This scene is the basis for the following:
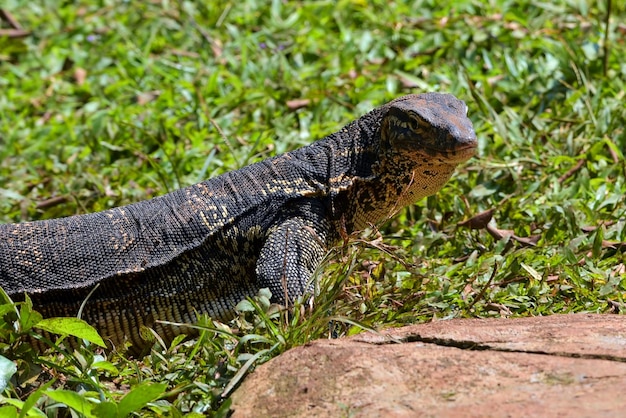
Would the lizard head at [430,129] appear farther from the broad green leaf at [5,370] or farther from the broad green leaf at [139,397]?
the broad green leaf at [5,370]

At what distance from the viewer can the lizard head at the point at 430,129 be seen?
16.9ft

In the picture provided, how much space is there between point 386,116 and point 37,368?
8.00 feet

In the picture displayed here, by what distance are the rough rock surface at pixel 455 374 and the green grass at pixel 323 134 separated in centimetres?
30

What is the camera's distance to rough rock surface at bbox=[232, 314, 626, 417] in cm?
341

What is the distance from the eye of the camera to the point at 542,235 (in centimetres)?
604

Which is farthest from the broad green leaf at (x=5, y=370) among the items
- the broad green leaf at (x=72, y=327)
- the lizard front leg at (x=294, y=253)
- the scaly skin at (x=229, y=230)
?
the lizard front leg at (x=294, y=253)

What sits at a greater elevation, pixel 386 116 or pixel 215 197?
pixel 386 116

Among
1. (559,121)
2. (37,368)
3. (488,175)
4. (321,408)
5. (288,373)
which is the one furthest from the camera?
(559,121)

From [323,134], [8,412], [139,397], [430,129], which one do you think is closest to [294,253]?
[430,129]

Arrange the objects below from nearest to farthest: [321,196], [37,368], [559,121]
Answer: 1. [37,368]
2. [321,196]
3. [559,121]

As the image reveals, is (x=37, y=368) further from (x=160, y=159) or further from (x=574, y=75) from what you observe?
(x=574, y=75)

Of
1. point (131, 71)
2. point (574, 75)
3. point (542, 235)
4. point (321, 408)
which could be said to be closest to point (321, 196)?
point (542, 235)

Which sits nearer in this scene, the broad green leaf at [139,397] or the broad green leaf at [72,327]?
the broad green leaf at [139,397]

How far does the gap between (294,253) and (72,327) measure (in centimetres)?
140
